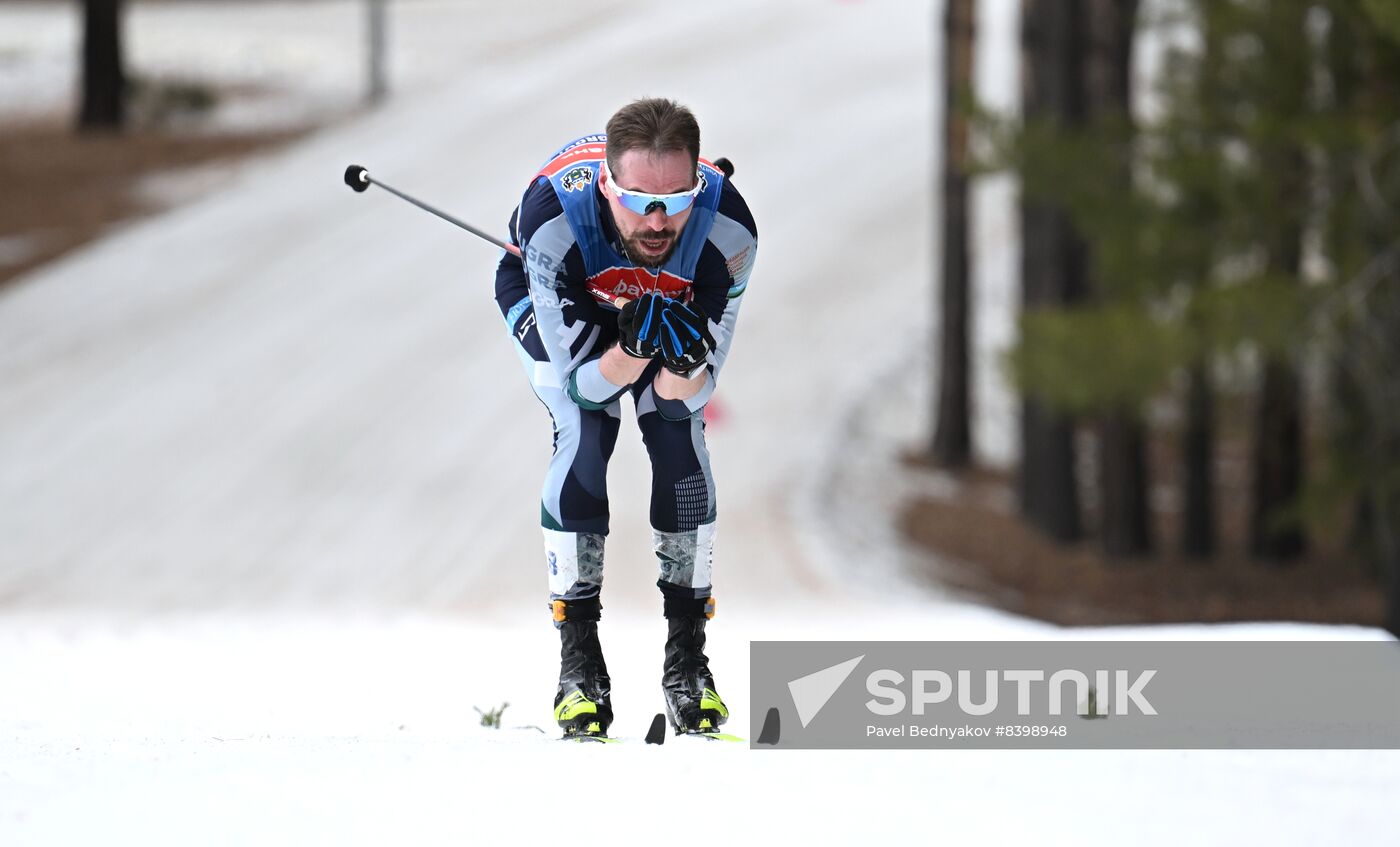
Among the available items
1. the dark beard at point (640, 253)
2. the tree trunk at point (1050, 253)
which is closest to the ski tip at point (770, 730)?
the dark beard at point (640, 253)

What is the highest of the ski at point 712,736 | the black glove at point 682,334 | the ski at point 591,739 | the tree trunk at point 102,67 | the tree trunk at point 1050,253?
the tree trunk at point 102,67

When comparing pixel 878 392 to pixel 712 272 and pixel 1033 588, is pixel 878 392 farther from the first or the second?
pixel 712 272

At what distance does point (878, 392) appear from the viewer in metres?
19.7

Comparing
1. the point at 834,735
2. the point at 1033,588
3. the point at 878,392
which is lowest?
the point at 834,735

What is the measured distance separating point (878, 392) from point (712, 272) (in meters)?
14.3

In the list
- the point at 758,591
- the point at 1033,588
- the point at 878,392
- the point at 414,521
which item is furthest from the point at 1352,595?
the point at 414,521

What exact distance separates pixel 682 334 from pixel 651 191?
1.45 ft

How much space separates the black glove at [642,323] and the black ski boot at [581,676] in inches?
40.9

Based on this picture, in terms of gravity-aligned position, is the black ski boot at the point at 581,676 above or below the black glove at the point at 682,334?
below

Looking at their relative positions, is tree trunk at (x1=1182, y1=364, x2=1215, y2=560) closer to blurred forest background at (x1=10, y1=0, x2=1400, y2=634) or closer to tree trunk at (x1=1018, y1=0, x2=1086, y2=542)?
blurred forest background at (x1=10, y1=0, x2=1400, y2=634)

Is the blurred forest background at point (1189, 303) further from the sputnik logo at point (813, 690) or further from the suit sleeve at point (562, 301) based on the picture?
the suit sleeve at point (562, 301)

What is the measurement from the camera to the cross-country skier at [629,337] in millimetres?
5180

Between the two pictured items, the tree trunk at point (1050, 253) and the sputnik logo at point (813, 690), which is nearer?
the sputnik logo at point (813, 690)

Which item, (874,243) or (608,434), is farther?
(874,243)
